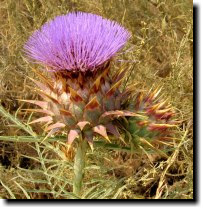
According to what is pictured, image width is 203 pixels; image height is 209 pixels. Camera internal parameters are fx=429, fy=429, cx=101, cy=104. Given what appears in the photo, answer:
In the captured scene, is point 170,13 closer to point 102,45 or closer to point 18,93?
point 18,93

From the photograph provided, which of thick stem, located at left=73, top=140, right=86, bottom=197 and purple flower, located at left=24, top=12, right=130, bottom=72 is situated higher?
purple flower, located at left=24, top=12, right=130, bottom=72

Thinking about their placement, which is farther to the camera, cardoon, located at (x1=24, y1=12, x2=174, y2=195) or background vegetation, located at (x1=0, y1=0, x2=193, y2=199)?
background vegetation, located at (x1=0, y1=0, x2=193, y2=199)

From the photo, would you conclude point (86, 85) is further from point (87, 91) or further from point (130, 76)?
point (130, 76)

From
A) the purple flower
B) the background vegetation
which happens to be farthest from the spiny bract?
the background vegetation

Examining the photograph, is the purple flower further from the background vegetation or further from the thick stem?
the background vegetation

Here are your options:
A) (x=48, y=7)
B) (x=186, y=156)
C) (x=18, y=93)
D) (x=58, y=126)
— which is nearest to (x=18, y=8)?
(x=48, y=7)

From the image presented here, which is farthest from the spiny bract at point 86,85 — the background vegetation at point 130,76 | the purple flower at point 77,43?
the background vegetation at point 130,76
